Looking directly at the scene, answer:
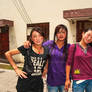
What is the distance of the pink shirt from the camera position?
232 cm

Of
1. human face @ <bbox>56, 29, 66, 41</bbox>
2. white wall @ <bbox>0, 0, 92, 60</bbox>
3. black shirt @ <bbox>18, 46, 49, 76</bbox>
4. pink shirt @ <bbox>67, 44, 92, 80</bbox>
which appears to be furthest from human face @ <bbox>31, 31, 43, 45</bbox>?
white wall @ <bbox>0, 0, 92, 60</bbox>

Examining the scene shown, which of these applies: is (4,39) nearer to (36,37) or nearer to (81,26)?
(81,26)

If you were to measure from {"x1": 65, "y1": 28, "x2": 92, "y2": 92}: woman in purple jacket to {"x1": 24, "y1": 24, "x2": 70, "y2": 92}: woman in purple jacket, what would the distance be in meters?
0.11

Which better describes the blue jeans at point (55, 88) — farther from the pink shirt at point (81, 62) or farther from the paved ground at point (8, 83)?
the paved ground at point (8, 83)

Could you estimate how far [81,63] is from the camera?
233 cm

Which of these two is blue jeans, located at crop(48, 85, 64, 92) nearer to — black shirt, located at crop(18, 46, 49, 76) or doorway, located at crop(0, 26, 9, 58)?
black shirt, located at crop(18, 46, 49, 76)

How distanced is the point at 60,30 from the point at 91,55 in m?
0.59

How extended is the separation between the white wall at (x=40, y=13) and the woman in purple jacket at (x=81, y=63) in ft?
18.8

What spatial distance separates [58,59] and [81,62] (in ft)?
1.13

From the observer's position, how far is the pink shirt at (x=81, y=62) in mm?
2318

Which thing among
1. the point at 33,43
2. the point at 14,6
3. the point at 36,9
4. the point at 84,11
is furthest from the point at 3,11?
the point at 33,43

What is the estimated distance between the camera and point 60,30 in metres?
2.43

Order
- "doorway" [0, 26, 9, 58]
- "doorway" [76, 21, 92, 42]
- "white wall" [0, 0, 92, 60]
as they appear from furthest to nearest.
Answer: "doorway" [0, 26, 9, 58] → "white wall" [0, 0, 92, 60] → "doorway" [76, 21, 92, 42]

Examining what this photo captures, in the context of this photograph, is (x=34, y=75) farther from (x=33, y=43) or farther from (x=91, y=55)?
(x=91, y=55)
